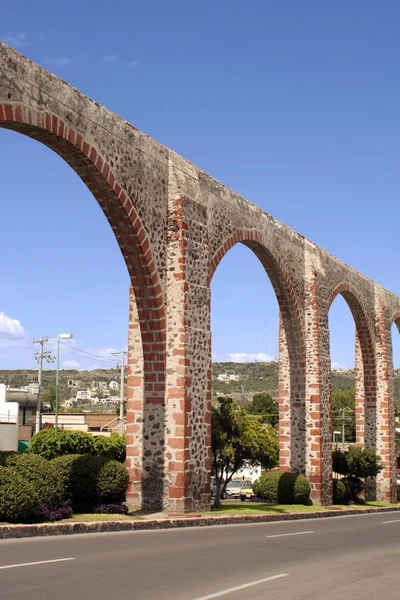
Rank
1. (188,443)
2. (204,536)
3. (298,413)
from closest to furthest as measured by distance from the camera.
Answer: (204,536)
(188,443)
(298,413)

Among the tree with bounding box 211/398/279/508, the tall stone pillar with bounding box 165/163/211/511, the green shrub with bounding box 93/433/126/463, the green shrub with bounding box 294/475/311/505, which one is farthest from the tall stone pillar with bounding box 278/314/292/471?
the tall stone pillar with bounding box 165/163/211/511

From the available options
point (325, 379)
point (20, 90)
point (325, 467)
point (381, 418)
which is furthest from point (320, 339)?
point (20, 90)

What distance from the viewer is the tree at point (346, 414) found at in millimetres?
74938

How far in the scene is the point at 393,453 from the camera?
29016 mm

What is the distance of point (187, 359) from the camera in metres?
14.6

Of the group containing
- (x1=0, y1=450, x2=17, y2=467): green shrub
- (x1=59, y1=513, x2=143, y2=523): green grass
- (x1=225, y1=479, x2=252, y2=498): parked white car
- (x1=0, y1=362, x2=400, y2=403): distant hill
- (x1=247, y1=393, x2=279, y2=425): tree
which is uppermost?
(x1=0, y1=362, x2=400, y2=403): distant hill

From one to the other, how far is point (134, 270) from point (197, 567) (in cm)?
754

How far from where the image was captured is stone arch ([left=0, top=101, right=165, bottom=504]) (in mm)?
12594

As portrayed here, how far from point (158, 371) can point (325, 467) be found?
29.5 ft

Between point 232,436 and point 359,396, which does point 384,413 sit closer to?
point 359,396

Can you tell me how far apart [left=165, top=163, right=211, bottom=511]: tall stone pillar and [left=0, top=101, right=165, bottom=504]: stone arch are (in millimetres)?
303

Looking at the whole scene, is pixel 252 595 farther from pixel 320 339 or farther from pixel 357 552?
pixel 320 339

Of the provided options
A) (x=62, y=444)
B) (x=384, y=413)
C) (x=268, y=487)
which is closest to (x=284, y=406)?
(x=268, y=487)

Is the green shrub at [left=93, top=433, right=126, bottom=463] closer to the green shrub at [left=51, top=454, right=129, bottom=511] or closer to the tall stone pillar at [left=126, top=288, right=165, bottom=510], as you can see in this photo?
the tall stone pillar at [left=126, top=288, right=165, bottom=510]
